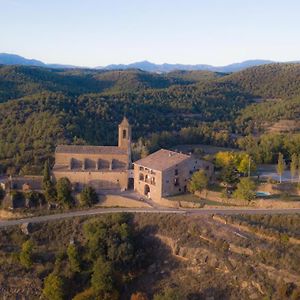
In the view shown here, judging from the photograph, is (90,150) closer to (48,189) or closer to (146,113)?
(48,189)

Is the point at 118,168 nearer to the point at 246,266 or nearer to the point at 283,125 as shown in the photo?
the point at 246,266

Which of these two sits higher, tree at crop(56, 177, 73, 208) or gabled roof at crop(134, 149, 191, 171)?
gabled roof at crop(134, 149, 191, 171)

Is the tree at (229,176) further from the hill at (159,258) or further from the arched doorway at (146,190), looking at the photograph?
the arched doorway at (146,190)

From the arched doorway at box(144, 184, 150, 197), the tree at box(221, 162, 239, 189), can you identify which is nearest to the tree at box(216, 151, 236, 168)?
the tree at box(221, 162, 239, 189)

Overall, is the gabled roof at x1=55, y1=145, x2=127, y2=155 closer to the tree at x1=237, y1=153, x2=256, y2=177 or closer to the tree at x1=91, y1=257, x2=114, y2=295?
the tree at x1=237, y1=153, x2=256, y2=177

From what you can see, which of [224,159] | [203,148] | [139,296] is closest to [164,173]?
[224,159]

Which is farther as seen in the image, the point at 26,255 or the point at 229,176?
the point at 229,176
